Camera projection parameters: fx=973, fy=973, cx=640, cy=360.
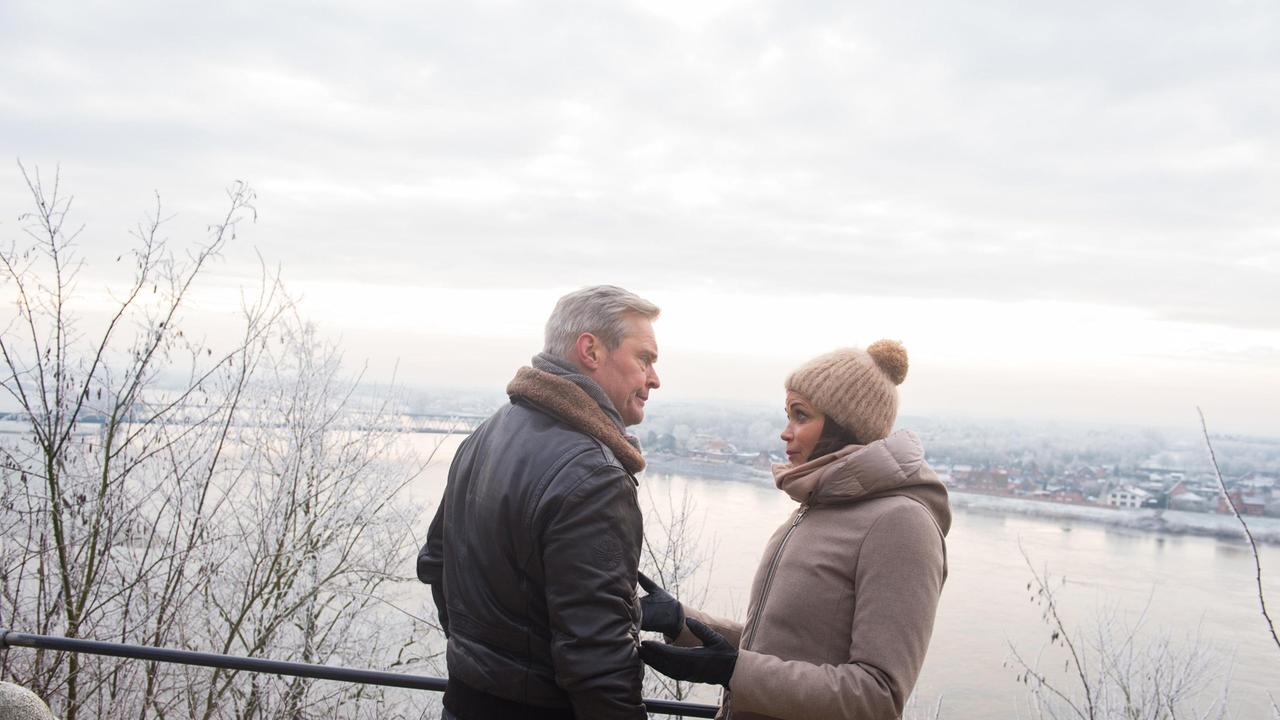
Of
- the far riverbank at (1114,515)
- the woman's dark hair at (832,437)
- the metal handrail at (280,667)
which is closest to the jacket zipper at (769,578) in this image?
the woman's dark hair at (832,437)

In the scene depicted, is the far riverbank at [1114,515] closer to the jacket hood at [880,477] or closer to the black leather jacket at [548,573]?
the jacket hood at [880,477]

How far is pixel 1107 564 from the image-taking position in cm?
2802

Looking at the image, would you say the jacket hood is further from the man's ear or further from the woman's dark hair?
the man's ear

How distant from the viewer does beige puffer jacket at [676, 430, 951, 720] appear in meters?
1.45

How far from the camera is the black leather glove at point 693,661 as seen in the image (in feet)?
4.89

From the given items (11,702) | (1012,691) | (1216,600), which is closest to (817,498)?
(11,702)

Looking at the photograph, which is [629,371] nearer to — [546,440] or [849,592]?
[546,440]

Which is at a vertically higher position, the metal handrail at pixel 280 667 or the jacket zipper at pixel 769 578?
the jacket zipper at pixel 769 578

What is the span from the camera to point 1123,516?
1387 inches

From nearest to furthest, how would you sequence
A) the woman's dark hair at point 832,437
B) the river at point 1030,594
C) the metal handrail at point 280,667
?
the woman's dark hair at point 832,437
the metal handrail at point 280,667
the river at point 1030,594

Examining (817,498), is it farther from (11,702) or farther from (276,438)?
(276,438)

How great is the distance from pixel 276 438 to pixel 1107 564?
24.7 meters

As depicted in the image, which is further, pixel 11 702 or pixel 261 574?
pixel 261 574

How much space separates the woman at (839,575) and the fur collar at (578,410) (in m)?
0.29
